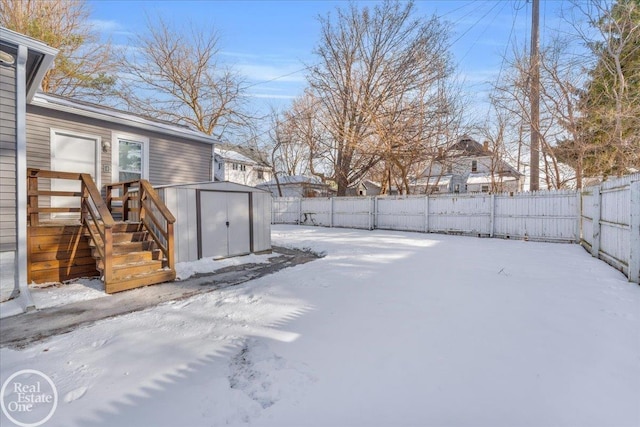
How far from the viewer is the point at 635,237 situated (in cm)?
421

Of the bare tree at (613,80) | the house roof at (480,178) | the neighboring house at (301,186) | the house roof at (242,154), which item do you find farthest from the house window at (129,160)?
the house roof at (480,178)

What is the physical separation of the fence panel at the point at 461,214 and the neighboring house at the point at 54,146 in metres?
8.16

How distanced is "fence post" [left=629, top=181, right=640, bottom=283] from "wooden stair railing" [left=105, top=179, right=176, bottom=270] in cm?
679

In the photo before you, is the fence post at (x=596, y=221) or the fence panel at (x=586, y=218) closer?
the fence post at (x=596, y=221)

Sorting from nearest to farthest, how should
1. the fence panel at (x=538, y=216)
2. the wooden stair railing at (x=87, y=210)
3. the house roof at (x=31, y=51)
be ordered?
the house roof at (x=31, y=51) → the wooden stair railing at (x=87, y=210) → the fence panel at (x=538, y=216)

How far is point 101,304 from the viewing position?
3879 millimetres

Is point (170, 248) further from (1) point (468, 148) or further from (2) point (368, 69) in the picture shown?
(1) point (468, 148)

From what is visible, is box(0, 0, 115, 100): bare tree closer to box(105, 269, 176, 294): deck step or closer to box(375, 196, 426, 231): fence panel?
box(105, 269, 176, 294): deck step

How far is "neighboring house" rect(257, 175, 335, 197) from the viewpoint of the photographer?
2362 cm

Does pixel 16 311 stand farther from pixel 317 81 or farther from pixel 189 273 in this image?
pixel 317 81

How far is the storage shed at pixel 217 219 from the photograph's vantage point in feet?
20.2

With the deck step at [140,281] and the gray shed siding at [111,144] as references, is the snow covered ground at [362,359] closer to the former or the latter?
the deck step at [140,281]

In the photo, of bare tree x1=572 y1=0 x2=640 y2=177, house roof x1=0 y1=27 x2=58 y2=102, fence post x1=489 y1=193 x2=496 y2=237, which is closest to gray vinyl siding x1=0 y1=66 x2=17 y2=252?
house roof x1=0 y1=27 x2=58 y2=102

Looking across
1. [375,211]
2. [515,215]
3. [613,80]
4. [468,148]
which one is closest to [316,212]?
[375,211]
